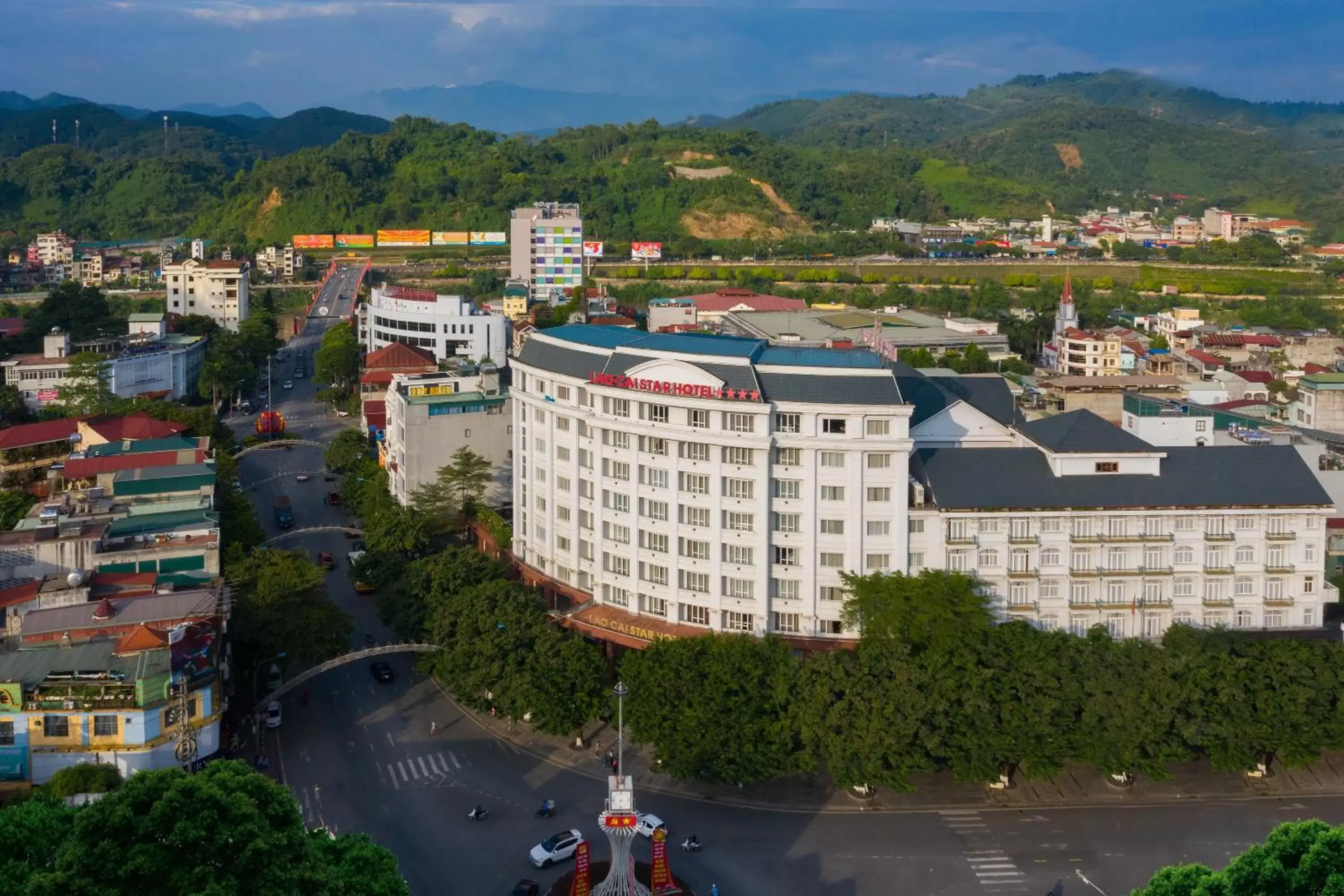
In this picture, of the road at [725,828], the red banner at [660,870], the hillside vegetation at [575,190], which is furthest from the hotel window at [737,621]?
the hillside vegetation at [575,190]

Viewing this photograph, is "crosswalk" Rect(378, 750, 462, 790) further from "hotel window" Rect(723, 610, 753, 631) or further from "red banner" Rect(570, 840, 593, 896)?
"hotel window" Rect(723, 610, 753, 631)

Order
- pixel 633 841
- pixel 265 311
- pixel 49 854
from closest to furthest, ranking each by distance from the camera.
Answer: pixel 49 854 < pixel 633 841 < pixel 265 311

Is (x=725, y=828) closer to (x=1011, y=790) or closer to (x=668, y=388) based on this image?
(x=1011, y=790)

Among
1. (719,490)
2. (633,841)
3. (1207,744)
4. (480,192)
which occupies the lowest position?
(633,841)

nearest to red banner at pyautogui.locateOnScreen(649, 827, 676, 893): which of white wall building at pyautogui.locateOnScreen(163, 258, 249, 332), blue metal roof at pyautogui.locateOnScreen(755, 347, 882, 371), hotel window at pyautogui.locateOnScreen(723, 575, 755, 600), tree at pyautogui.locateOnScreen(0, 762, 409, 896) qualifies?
tree at pyautogui.locateOnScreen(0, 762, 409, 896)

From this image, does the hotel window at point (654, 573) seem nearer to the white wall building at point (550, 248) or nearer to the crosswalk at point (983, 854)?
the crosswalk at point (983, 854)

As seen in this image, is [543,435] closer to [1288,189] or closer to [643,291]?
[643,291]

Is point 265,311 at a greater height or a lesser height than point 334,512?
greater

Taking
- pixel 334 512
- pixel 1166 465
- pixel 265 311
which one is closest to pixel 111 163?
pixel 265 311
